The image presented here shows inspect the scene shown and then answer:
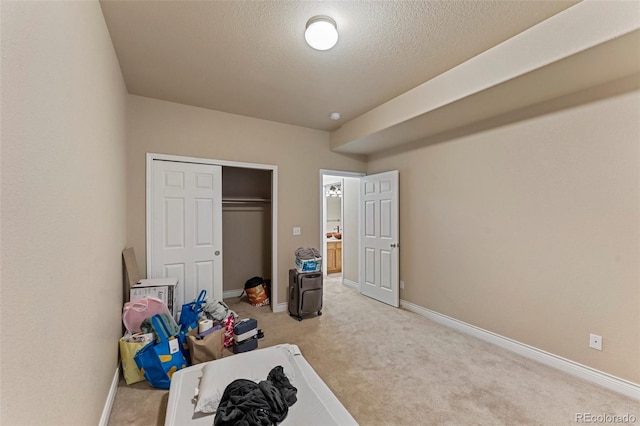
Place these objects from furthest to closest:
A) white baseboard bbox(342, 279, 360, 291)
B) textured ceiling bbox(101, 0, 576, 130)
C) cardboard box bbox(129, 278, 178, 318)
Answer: white baseboard bbox(342, 279, 360, 291) < cardboard box bbox(129, 278, 178, 318) < textured ceiling bbox(101, 0, 576, 130)

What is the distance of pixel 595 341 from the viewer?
2271 mm

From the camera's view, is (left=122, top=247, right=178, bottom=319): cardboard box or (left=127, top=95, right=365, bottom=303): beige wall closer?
(left=122, top=247, right=178, bottom=319): cardboard box

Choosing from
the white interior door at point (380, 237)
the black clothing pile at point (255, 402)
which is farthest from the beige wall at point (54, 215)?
the white interior door at point (380, 237)

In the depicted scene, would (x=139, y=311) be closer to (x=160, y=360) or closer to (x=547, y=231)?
(x=160, y=360)

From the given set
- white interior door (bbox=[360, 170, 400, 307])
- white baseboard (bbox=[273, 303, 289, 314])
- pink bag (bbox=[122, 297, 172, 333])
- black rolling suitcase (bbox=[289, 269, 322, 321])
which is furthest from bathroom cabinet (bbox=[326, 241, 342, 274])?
pink bag (bbox=[122, 297, 172, 333])

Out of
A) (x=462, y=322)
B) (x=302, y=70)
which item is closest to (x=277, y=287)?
(x=462, y=322)

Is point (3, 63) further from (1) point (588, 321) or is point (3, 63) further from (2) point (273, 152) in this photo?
(1) point (588, 321)

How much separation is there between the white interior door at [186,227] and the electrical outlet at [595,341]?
13.0 ft

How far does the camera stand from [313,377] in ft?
6.21

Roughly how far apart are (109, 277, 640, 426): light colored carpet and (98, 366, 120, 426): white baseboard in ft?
0.14

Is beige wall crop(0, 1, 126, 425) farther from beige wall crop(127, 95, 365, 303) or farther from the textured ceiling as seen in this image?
beige wall crop(127, 95, 365, 303)

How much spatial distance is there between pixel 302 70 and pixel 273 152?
1.56 metres

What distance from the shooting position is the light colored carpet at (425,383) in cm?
A: 189

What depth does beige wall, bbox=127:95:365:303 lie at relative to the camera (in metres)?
3.19
